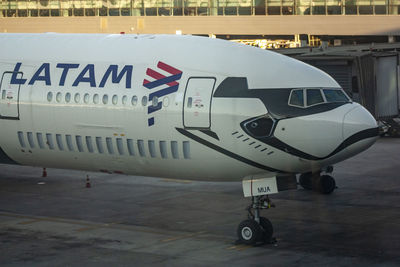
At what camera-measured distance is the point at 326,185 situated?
110ft

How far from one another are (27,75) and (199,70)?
6.37 metres

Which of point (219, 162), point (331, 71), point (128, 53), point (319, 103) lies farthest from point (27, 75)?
point (331, 71)

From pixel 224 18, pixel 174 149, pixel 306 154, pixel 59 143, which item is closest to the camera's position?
pixel 306 154

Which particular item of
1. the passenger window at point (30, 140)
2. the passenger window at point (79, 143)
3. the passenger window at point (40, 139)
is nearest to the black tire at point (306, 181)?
the passenger window at point (79, 143)

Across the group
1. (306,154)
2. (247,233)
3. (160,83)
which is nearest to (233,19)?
(160,83)

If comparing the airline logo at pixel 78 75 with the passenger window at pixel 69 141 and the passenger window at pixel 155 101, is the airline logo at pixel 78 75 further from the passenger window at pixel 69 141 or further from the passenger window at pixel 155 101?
the passenger window at pixel 69 141

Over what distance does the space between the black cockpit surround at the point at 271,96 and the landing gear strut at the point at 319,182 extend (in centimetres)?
870

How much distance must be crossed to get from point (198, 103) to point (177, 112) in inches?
28.3

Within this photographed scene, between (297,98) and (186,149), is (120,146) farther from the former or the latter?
(297,98)

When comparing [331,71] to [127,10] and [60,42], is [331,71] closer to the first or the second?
[60,42]

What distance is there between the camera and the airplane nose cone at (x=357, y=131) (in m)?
24.4

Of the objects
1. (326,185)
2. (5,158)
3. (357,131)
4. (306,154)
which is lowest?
(326,185)

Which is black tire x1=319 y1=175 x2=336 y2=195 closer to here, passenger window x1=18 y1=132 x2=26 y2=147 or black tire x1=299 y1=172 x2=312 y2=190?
black tire x1=299 y1=172 x2=312 y2=190

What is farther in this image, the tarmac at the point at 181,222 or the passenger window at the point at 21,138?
the passenger window at the point at 21,138
